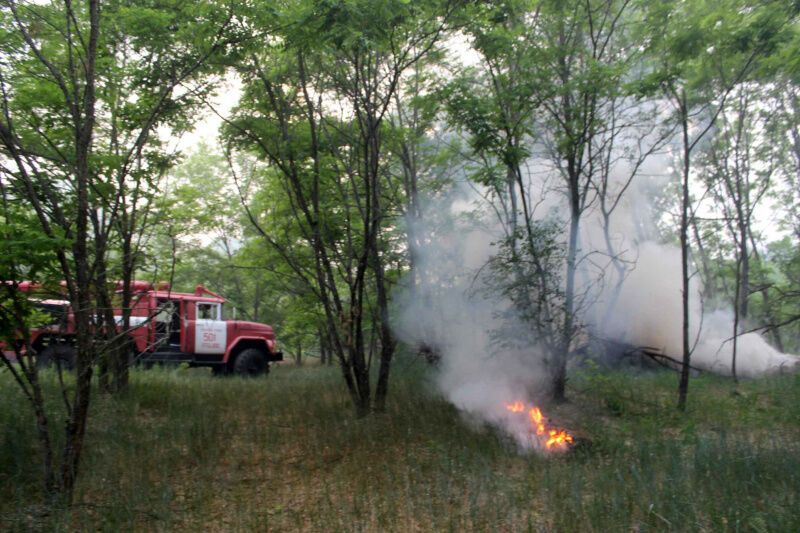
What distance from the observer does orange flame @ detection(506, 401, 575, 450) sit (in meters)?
6.86

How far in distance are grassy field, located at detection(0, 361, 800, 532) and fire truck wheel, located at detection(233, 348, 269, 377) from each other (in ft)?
13.3

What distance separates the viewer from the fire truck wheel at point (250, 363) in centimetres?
1355

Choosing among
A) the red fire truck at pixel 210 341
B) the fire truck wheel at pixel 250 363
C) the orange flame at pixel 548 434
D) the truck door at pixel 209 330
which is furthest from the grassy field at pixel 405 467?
the fire truck wheel at pixel 250 363

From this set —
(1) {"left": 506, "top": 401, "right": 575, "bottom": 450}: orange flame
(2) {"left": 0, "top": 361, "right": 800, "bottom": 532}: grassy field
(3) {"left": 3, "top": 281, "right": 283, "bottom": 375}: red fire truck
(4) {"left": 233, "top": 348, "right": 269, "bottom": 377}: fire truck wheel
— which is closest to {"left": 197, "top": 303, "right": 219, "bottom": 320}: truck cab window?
(3) {"left": 3, "top": 281, "right": 283, "bottom": 375}: red fire truck

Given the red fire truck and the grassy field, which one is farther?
the red fire truck

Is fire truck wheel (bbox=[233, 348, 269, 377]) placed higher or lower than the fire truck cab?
lower

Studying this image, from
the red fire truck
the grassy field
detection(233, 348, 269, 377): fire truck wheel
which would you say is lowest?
the grassy field

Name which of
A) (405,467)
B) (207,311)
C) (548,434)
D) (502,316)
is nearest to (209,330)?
(207,311)

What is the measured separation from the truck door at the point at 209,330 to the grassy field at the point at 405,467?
349 cm

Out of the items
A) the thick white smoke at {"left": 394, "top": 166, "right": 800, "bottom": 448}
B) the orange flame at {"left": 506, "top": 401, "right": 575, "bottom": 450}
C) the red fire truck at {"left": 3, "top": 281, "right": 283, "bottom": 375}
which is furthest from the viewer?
the red fire truck at {"left": 3, "top": 281, "right": 283, "bottom": 375}

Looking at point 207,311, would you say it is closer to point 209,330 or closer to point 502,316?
point 209,330

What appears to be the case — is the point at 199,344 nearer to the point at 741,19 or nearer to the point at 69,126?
the point at 69,126

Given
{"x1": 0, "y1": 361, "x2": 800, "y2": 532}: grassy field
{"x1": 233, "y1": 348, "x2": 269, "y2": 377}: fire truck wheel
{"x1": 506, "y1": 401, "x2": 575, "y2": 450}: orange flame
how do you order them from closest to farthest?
{"x1": 0, "y1": 361, "x2": 800, "y2": 532}: grassy field, {"x1": 506, "y1": 401, "x2": 575, "y2": 450}: orange flame, {"x1": 233, "y1": 348, "x2": 269, "y2": 377}: fire truck wheel

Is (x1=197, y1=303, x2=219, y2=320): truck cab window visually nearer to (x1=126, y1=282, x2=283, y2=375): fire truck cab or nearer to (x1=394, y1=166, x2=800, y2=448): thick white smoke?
(x1=126, y1=282, x2=283, y2=375): fire truck cab
